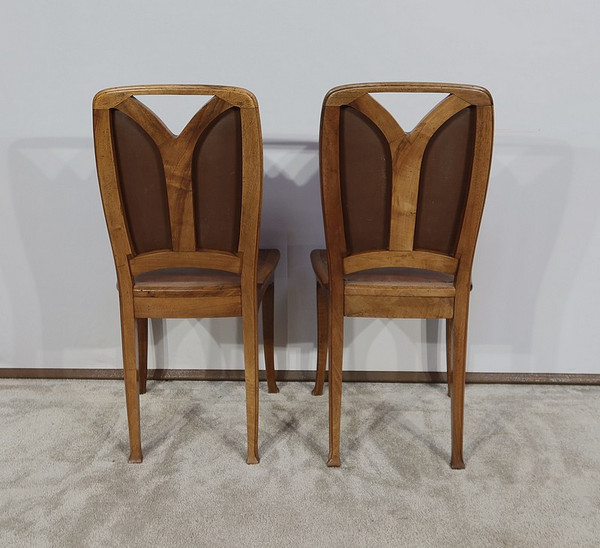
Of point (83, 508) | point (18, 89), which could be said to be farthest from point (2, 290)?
point (83, 508)

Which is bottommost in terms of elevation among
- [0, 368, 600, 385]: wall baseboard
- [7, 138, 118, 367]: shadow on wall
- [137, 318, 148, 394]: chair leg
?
[0, 368, 600, 385]: wall baseboard

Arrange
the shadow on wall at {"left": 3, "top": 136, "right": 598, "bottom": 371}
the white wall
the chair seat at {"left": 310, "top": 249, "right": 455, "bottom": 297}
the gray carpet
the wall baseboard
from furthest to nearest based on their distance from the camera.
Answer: the wall baseboard
the shadow on wall at {"left": 3, "top": 136, "right": 598, "bottom": 371}
the white wall
the chair seat at {"left": 310, "top": 249, "right": 455, "bottom": 297}
the gray carpet

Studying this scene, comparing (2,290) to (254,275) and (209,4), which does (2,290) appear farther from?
(209,4)

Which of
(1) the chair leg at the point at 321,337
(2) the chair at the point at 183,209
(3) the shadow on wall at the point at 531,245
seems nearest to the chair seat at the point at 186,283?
(2) the chair at the point at 183,209

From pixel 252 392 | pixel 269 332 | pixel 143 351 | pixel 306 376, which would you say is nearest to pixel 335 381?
pixel 252 392

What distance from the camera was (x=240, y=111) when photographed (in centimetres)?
142

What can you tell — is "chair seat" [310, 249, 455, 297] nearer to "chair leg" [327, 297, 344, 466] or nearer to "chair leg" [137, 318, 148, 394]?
"chair leg" [327, 297, 344, 466]

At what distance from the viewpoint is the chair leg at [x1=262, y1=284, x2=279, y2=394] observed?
2.00m

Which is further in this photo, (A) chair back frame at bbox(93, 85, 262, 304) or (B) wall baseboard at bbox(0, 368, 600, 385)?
(B) wall baseboard at bbox(0, 368, 600, 385)

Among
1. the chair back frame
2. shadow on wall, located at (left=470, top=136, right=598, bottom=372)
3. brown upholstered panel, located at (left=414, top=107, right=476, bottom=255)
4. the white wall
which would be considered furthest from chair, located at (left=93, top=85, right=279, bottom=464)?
shadow on wall, located at (left=470, top=136, right=598, bottom=372)

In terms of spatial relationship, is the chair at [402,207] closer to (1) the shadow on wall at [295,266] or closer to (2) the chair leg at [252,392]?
(2) the chair leg at [252,392]

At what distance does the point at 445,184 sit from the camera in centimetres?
146

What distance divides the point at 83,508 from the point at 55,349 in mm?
925

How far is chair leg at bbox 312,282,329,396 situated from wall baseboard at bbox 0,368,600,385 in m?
0.15
